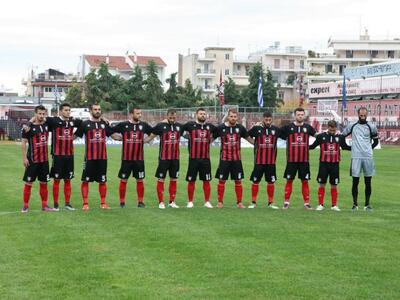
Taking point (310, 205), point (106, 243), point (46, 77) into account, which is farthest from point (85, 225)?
point (46, 77)

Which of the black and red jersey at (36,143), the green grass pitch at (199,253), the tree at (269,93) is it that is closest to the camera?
the green grass pitch at (199,253)

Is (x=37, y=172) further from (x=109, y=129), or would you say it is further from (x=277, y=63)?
(x=277, y=63)

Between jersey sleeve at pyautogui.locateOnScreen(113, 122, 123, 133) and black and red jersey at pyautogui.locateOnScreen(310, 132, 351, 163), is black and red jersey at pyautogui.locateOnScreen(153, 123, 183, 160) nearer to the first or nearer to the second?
jersey sleeve at pyautogui.locateOnScreen(113, 122, 123, 133)

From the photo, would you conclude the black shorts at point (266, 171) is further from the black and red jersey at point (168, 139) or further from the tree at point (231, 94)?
the tree at point (231, 94)

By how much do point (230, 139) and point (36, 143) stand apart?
152 inches

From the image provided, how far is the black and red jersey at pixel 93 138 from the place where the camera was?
15.6 meters

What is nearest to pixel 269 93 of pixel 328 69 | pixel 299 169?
pixel 328 69

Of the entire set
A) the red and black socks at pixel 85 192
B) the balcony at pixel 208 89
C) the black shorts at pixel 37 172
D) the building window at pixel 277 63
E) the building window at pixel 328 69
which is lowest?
the red and black socks at pixel 85 192

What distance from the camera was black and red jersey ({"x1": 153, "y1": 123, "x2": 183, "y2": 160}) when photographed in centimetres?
1608

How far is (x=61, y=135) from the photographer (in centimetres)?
1538

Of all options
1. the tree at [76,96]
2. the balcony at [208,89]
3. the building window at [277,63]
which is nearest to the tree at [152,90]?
the tree at [76,96]

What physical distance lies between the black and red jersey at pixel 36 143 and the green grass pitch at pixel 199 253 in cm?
104

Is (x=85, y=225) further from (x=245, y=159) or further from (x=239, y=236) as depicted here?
(x=245, y=159)

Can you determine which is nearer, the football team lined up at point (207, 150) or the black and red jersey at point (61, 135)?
the black and red jersey at point (61, 135)
